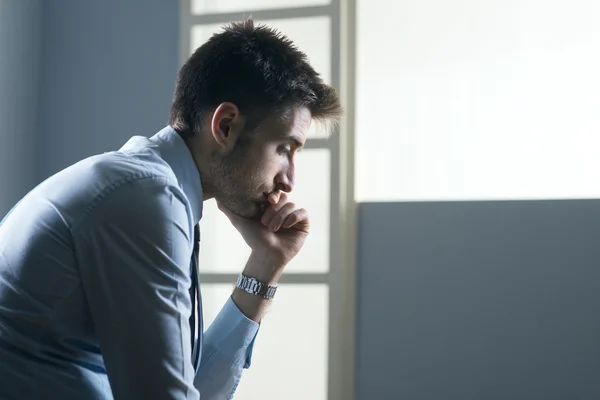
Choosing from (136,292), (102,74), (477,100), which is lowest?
(136,292)

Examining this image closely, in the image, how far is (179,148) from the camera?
1469mm

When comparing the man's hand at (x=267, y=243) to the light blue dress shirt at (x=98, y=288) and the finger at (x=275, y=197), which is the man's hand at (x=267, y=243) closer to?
the finger at (x=275, y=197)

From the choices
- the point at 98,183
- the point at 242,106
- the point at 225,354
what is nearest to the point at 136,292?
the point at 98,183

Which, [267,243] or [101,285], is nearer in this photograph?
[101,285]

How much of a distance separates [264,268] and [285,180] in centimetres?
27

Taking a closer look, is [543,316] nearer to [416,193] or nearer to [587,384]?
[587,384]

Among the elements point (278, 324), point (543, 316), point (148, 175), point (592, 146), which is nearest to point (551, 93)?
point (592, 146)

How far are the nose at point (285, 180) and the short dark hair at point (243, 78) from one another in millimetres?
138

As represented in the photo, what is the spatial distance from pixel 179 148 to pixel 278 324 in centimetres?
166

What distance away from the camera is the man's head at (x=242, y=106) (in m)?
1.50

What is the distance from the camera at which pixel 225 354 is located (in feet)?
5.59

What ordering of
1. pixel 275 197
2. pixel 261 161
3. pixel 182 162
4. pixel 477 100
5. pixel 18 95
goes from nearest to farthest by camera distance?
pixel 182 162
pixel 261 161
pixel 275 197
pixel 477 100
pixel 18 95

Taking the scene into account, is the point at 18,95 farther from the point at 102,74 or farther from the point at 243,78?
the point at 243,78

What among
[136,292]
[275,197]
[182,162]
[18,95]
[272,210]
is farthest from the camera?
A: [18,95]
